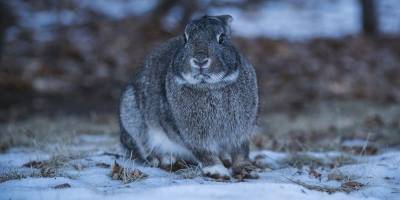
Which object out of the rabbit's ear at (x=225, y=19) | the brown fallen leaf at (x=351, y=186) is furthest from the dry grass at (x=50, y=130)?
the brown fallen leaf at (x=351, y=186)

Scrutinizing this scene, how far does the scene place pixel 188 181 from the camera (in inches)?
180

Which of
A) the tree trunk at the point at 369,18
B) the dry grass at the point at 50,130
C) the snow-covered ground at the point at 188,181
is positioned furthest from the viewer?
the tree trunk at the point at 369,18

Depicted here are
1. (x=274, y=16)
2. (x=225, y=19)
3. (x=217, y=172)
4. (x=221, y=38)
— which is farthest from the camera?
(x=274, y=16)

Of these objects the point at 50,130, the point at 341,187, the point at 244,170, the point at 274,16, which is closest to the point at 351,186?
the point at 341,187

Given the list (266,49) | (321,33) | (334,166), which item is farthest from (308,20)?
(334,166)

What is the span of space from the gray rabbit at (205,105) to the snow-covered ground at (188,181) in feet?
0.90

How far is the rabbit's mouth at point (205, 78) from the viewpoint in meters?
4.67

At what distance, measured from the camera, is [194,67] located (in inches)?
182

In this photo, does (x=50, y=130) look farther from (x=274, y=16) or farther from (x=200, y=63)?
(x=274, y=16)

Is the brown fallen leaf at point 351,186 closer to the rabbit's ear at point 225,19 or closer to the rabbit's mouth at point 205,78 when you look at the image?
the rabbit's mouth at point 205,78

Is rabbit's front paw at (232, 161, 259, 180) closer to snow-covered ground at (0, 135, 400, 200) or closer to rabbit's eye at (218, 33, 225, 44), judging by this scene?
snow-covered ground at (0, 135, 400, 200)

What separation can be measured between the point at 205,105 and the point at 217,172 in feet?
1.79

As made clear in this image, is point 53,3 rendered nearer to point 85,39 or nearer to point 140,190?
point 85,39

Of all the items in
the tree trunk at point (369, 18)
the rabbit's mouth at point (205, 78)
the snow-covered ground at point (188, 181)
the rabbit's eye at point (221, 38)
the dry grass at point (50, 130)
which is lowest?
the snow-covered ground at point (188, 181)
